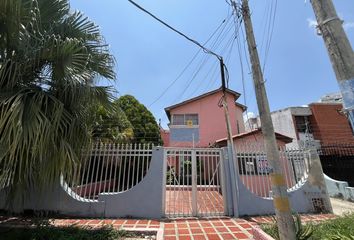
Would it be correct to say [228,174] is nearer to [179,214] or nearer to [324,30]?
[179,214]

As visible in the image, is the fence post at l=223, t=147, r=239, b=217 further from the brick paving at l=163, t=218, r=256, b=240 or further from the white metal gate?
the brick paving at l=163, t=218, r=256, b=240

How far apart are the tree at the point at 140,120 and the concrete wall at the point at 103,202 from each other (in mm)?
9566

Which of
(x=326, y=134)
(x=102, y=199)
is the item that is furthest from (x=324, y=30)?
(x=326, y=134)

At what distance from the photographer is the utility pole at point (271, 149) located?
3461mm

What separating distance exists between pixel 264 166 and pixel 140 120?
10.9 meters

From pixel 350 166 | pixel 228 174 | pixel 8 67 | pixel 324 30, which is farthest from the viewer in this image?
pixel 350 166

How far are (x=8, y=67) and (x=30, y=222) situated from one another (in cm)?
388

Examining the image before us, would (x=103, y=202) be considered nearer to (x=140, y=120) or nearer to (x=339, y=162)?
(x=140, y=120)

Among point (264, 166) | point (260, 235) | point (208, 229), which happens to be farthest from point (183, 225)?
point (264, 166)

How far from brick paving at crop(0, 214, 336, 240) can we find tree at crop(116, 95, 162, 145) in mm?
10228

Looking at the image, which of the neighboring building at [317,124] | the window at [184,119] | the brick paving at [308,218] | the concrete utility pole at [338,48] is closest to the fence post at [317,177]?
the brick paving at [308,218]

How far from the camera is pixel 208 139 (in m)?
19.2

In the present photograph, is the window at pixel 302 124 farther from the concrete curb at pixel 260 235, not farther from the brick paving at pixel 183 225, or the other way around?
the concrete curb at pixel 260 235

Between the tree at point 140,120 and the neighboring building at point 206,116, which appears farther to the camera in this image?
the neighboring building at point 206,116
